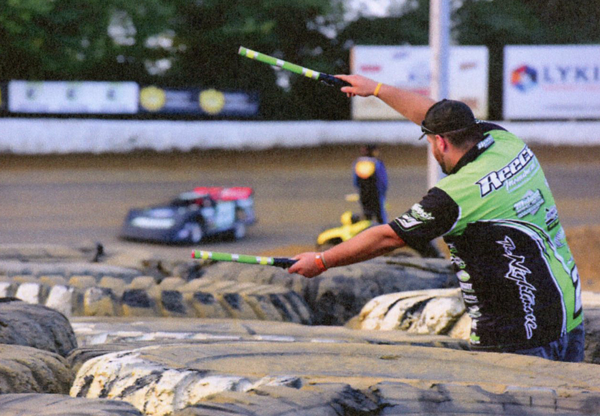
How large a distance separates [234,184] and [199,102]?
2905 millimetres

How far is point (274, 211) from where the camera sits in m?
20.7

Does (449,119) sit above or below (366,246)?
above

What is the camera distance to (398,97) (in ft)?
12.4

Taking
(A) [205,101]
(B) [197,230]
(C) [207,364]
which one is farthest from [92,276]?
(A) [205,101]

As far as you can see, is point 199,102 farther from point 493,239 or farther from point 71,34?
point 493,239

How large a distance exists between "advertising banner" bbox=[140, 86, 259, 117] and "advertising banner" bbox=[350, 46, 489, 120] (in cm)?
309

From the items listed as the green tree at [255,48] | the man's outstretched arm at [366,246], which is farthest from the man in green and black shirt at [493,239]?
the green tree at [255,48]

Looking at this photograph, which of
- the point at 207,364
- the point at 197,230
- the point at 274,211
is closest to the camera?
the point at 207,364

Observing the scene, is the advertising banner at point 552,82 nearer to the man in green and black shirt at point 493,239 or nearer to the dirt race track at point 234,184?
the dirt race track at point 234,184

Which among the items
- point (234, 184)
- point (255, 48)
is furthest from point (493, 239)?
point (255, 48)

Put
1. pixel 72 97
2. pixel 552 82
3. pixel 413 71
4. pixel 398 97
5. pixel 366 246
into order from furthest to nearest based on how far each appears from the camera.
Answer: pixel 552 82 → pixel 413 71 → pixel 72 97 → pixel 398 97 → pixel 366 246

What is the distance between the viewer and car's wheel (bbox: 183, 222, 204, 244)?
1566 centimetres

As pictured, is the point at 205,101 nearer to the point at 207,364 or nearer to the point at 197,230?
the point at 197,230

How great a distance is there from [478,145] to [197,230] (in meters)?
12.8
